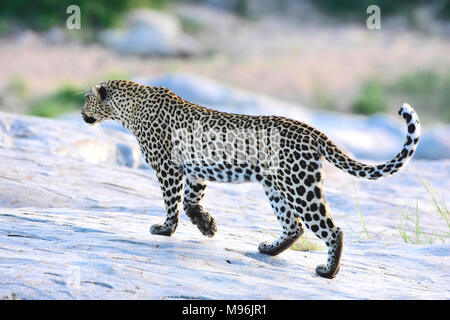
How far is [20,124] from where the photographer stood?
32.0 ft

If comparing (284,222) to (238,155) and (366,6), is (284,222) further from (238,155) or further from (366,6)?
(366,6)

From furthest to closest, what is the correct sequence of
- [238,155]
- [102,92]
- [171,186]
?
[102,92] → [171,186] → [238,155]

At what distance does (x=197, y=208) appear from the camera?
6371 mm

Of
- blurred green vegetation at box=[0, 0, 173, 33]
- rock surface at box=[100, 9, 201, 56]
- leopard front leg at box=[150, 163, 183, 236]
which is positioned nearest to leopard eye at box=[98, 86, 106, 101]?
leopard front leg at box=[150, 163, 183, 236]

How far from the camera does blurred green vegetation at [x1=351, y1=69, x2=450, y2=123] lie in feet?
68.0

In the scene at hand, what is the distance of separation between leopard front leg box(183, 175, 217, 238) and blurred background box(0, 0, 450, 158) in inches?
339

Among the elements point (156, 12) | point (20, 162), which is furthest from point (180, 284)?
point (156, 12)

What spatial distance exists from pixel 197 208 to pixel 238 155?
77cm

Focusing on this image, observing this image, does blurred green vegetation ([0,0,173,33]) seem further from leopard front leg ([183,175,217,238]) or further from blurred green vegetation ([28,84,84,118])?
leopard front leg ([183,175,217,238])

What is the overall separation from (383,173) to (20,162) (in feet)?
15.1

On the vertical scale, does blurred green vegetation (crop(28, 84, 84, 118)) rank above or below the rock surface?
below

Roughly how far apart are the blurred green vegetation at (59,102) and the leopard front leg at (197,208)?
12.1m

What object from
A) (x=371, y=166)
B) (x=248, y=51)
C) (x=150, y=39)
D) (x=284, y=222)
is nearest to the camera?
(x=371, y=166)

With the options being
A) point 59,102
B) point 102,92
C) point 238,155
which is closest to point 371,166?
point 238,155
